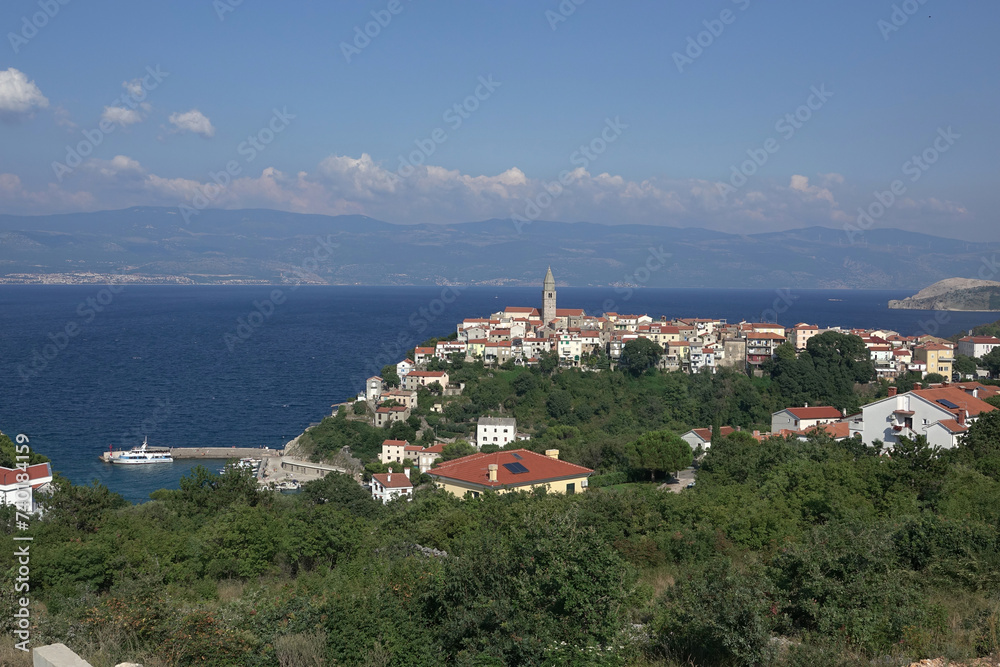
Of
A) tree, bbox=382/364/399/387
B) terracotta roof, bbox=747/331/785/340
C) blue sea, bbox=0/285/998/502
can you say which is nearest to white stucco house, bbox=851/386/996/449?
terracotta roof, bbox=747/331/785/340

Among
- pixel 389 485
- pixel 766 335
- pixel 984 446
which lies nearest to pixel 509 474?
pixel 389 485

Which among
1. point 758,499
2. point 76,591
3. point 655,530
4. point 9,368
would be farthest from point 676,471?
point 9,368

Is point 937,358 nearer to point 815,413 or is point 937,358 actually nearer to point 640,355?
point 815,413

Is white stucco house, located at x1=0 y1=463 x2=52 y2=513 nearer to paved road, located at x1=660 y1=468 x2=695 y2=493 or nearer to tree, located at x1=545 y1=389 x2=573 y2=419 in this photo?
paved road, located at x1=660 y1=468 x2=695 y2=493

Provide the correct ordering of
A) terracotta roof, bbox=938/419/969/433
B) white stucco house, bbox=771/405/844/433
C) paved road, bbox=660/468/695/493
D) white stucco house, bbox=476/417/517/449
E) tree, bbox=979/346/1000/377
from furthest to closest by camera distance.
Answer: tree, bbox=979/346/1000/377 → white stucco house, bbox=476/417/517/449 → white stucco house, bbox=771/405/844/433 → paved road, bbox=660/468/695/493 → terracotta roof, bbox=938/419/969/433

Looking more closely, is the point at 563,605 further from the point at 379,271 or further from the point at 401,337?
the point at 379,271

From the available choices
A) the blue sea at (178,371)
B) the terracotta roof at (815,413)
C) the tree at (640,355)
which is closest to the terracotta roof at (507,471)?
the blue sea at (178,371)
